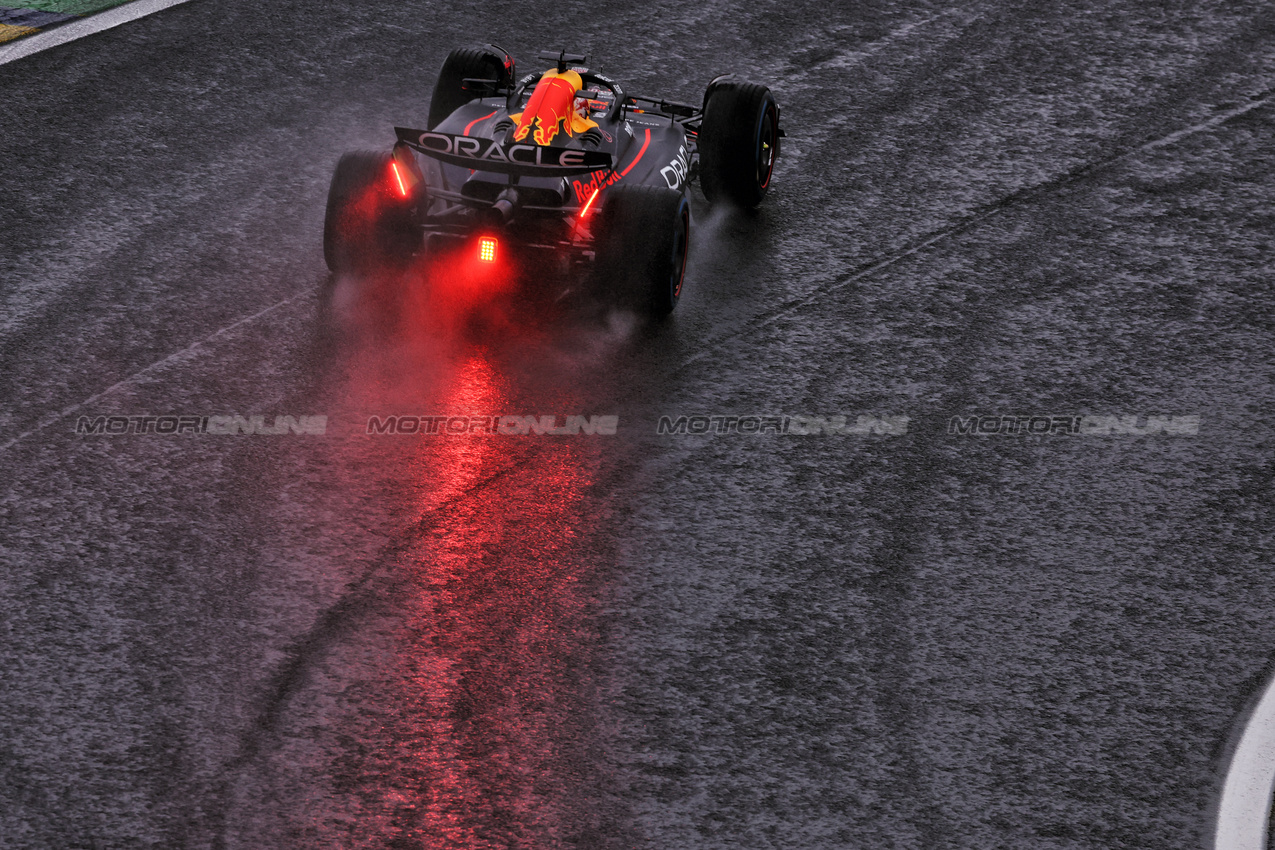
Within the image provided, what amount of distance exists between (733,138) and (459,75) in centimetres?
237

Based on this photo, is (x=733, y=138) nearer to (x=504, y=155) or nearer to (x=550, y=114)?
(x=550, y=114)

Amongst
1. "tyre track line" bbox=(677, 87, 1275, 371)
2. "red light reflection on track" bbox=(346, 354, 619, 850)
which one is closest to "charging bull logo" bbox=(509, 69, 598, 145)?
"tyre track line" bbox=(677, 87, 1275, 371)

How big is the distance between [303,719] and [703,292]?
4424mm

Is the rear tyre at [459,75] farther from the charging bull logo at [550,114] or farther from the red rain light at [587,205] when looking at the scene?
the red rain light at [587,205]

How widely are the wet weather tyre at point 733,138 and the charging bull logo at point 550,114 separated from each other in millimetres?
889

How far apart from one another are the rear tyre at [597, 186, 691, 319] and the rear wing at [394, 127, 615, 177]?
28 cm

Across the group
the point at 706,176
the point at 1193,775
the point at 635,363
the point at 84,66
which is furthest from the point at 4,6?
the point at 1193,775

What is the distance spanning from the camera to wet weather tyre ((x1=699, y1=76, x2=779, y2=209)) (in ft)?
33.1

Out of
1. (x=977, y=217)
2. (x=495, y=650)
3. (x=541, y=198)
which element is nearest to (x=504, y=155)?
(x=541, y=198)

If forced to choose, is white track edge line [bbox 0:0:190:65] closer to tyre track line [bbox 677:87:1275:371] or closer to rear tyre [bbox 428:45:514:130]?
rear tyre [bbox 428:45:514:130]

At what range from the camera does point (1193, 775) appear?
6012 mm

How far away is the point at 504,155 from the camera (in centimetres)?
882

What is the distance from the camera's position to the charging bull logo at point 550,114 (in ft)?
31.3

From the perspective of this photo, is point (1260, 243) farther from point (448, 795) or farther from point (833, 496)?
point (448, 795)
